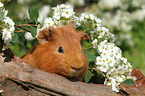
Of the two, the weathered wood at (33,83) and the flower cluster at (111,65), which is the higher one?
the flower cluster at (111,65)

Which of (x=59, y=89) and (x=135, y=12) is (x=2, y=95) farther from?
(x=135, y=12)

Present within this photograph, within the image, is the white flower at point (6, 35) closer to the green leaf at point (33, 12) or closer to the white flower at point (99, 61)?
the green leaf at point (33, 12)

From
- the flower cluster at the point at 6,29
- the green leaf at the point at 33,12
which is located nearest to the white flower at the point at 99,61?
the green leaf at the point at 33,12

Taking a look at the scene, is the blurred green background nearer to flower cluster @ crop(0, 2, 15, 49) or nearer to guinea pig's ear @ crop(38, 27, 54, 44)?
guinea pig's ear @ crop(38, 27, 54, 44)

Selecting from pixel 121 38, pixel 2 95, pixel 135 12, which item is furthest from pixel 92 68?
pixel 135 12

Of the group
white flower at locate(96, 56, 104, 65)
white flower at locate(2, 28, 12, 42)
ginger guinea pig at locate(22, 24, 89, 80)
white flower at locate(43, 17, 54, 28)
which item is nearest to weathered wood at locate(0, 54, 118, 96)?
ginger guinea pig at locate(22, 24, 89, 80)

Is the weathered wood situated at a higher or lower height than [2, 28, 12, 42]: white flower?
lower
